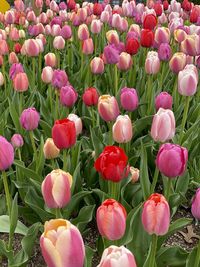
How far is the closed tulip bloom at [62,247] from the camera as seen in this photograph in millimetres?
936

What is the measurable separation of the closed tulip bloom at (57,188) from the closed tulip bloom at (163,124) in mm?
462

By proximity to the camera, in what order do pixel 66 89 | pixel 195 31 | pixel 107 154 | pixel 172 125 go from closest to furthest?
pixel 107 154
pixel 172 125
pixel 66 89
pixel 195 31

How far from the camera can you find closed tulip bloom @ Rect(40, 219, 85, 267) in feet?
3.07

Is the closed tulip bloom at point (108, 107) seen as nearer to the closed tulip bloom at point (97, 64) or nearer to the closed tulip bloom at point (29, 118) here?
the closed tulip bloom at point (29, 118)

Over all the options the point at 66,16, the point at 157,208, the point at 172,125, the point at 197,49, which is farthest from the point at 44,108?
the point at 66,16

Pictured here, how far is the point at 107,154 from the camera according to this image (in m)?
1.39

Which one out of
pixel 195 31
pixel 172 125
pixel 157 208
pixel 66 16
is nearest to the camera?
pixel 157 208

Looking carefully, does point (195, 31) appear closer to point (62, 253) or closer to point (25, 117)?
point (25, 117)

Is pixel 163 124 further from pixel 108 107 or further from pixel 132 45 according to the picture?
pixel 132 45

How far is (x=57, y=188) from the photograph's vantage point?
1336 millimetres

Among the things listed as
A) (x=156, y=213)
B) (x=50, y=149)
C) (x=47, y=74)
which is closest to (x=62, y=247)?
(x=156, y=213)

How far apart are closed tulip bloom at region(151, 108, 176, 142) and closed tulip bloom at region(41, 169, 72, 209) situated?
46cm

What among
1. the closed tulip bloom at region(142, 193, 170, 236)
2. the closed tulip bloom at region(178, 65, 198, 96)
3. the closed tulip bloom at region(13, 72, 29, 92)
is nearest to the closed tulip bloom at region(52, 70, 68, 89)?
the closed tulip bloom at region(13, 72, 29, 92)

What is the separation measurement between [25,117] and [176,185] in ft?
2.39
